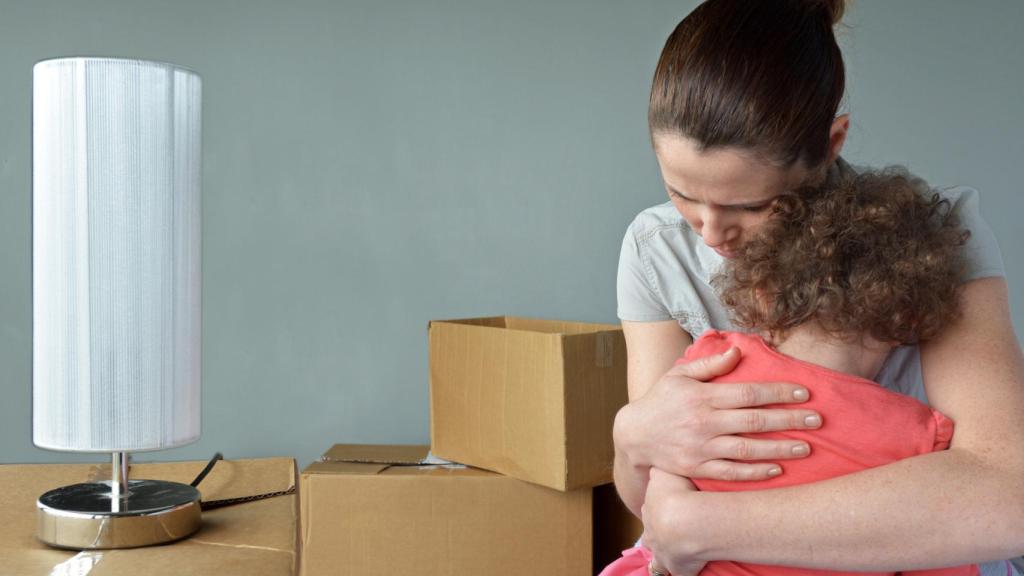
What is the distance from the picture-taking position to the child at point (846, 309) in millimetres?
938

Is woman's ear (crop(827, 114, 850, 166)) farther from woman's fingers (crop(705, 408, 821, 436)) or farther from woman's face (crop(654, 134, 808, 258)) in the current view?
woman's fingers (crop(705, 408, 821, 436))

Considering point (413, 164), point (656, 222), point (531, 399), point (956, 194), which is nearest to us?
point (956, 194)

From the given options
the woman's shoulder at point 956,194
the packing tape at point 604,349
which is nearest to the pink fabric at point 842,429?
the woman's shoulder at point 956,194

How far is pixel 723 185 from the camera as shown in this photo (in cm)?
104

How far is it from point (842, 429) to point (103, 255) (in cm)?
84

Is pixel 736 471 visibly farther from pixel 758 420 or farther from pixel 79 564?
pixel 79 564

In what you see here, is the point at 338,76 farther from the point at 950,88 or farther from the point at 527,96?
the point at 950,88

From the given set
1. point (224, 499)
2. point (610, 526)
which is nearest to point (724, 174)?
point (224, 499)

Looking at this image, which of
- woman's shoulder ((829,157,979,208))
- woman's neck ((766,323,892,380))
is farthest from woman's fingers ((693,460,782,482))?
woman's shoulder ((829,157,979,208))

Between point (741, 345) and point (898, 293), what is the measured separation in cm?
16

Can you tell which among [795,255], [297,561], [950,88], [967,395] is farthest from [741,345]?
[950,88]

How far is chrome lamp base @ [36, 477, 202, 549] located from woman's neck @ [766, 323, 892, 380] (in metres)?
0.76

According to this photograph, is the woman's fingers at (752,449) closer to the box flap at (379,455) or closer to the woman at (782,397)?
the woman at (782,397)

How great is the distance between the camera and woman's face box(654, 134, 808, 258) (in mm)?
1025
